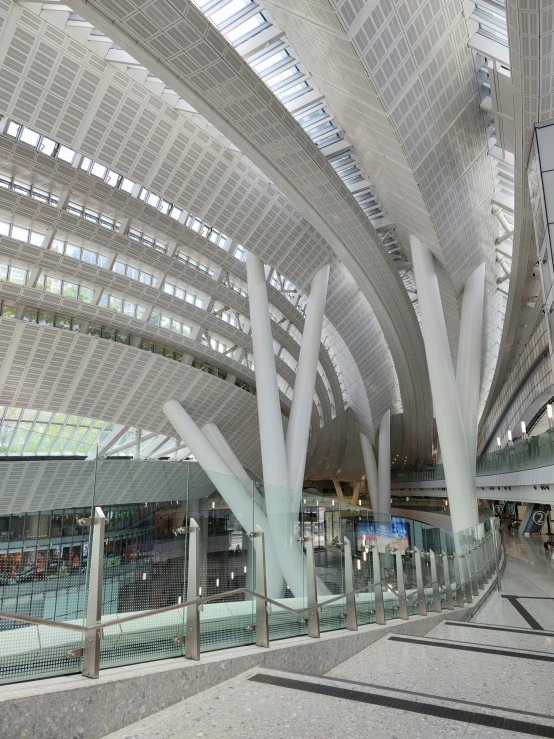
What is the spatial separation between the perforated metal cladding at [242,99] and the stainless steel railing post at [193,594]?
8717 mm

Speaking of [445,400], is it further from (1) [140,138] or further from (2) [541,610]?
(1) [140,138]

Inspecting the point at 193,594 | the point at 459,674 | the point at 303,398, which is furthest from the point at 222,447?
the point at 193,594

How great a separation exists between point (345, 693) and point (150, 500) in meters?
1.77

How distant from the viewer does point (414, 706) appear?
3348mm

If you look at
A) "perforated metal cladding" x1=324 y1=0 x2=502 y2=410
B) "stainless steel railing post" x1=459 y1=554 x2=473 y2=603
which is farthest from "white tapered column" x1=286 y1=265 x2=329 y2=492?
"stainless steel railing post" x1=459 y1=554 x2=473 y2=603

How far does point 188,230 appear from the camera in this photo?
18.7 metres

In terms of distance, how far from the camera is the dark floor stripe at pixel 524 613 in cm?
971

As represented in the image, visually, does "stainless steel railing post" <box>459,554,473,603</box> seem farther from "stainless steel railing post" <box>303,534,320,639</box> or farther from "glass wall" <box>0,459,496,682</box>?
"stainless steel railing post" <box>303,534,320,639</box>

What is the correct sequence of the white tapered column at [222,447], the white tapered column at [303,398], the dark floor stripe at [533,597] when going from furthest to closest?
the white tapered column at [222,447] → the white tapered column at [303,398] → the dark floor stripe at [533,597]

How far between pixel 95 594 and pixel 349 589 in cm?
359

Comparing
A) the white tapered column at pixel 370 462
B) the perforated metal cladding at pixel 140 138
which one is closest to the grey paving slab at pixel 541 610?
the perforated metal cladding at pixel 140 138

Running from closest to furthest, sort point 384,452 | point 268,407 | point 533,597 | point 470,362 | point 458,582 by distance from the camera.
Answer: point 458,582
point 533,597
point 268,407
point 470,362
point 384,452

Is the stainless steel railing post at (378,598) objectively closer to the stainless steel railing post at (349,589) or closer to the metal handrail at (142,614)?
the stainless steel railing post at (349,589)

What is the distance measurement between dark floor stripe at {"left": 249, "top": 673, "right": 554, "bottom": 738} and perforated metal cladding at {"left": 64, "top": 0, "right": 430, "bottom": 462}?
976cm
